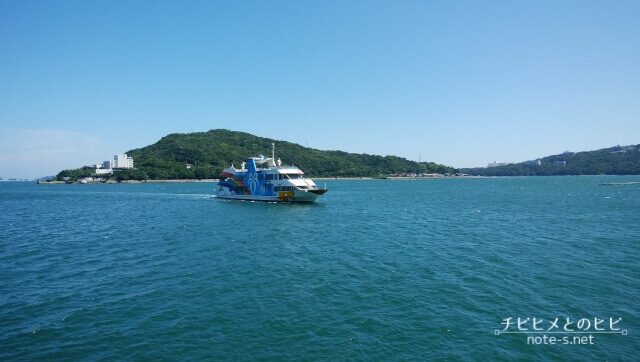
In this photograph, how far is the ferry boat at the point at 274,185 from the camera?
61.7 meters

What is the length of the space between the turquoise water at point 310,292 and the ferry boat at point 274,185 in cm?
2639

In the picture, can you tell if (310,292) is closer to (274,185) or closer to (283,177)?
(283,177)

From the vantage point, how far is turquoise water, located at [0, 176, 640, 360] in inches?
478

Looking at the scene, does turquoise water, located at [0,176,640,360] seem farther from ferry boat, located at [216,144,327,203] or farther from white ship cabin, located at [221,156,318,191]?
white ship cabin, located at [221,156,318,191]

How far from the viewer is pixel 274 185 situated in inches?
2517

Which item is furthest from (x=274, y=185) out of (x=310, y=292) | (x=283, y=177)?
(x=310, y=292)

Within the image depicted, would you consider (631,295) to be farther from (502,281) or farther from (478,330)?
(478,330)

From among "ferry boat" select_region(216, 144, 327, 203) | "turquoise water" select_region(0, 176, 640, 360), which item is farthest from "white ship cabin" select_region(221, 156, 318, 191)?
"turquoise water" select_region(0, 176, 640, 360)

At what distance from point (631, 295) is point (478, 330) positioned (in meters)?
10.1

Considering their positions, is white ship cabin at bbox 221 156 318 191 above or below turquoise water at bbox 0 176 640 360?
above

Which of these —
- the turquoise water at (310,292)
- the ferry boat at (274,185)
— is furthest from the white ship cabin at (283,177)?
the turquoise water at (310,292)

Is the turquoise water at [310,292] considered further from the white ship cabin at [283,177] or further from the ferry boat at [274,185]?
the white ship cabin at [283,177]

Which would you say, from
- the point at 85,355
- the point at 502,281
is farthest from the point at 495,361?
the point at 85,355

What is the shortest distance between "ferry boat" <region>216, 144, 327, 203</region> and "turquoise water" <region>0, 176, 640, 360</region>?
86.6ft
